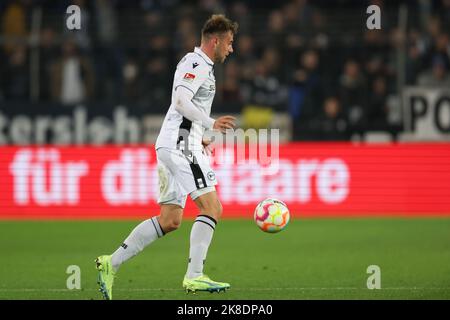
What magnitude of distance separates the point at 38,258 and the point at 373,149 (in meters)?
6.97

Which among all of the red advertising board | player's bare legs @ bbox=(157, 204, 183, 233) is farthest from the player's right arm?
the red advertising board

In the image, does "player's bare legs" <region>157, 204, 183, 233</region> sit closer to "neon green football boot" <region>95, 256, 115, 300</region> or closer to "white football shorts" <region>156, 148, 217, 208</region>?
"white football shorts" <region>156, 148, 217, 208</region>

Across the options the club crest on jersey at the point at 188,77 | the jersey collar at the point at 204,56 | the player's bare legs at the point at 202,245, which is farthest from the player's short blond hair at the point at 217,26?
the player's bare legs at the point at 202,245

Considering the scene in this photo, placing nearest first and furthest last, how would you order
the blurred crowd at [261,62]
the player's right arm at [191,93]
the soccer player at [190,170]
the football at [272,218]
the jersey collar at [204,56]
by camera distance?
the player's right arm at [191,93]
the soccer player at [190,170]
the jersey collar at [204,56]
the football at [272,218]
the blurred crowd at [261,62]

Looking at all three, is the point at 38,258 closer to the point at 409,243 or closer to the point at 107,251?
the point at 107,251

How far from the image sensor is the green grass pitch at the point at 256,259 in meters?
9.31

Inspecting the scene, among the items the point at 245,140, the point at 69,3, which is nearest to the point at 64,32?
the point at 69,3

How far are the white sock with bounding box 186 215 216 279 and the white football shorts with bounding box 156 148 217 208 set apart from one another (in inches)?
9.4

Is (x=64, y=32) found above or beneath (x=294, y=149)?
above

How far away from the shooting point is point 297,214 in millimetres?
17156

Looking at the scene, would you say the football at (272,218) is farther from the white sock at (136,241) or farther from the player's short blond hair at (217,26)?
the player's short blond hair at (217,26)

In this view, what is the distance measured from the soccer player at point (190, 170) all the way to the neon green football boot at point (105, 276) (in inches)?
2.2

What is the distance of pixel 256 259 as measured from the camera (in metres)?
12.1

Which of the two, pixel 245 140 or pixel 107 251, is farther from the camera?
pixel 245 140
